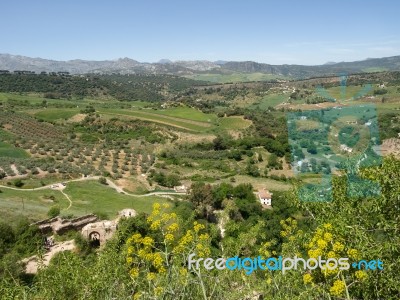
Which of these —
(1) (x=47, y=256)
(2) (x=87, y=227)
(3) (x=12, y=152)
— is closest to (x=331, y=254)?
(1) (x=47, y=256)

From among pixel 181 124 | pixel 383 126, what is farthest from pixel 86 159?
pixel 383 126

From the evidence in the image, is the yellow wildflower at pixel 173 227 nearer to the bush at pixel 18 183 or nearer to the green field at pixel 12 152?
the bush at pixel 18 183

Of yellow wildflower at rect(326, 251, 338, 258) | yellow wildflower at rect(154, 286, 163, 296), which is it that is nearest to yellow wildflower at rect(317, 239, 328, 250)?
yellow wildflower at rect(326, 251, 338, 258)

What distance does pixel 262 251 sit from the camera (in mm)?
9461

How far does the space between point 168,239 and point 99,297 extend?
2264 millimetres

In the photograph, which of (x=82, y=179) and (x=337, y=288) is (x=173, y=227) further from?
(x=82, y=179)

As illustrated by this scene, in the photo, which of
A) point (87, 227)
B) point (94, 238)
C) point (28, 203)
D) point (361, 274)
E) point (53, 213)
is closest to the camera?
point (361, 274)

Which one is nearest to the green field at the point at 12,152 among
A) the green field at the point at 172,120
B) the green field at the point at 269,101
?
the green field at the point at 172,120

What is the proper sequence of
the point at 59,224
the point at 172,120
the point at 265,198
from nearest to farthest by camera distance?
1. the point at 59,224
2. the point at 265,198
3. the point at 172,120

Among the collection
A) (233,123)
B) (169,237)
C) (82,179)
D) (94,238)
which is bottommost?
(233,123)

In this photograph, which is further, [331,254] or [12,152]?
[12,152]

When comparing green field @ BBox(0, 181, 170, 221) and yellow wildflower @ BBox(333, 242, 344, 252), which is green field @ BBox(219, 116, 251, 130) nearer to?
green field @ BBox(0, 181, 170, 221)

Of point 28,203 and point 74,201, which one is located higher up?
point 28,203

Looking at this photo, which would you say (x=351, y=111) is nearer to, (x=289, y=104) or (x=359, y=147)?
(x=359, y=147)
